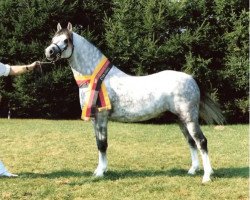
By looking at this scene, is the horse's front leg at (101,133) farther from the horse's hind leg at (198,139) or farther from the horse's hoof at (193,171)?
the horse's hoof at (193,171)

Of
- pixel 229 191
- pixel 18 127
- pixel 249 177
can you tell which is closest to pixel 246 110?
pixel 18 127

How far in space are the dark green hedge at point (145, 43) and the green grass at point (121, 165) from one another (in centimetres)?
398

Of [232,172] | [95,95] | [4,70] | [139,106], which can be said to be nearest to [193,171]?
[232,172]

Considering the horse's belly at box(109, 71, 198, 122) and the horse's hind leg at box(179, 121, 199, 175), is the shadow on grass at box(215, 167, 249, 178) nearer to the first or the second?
the horse's hind leg at box(179, 121, 199, 175)

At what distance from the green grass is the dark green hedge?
13.1 ft

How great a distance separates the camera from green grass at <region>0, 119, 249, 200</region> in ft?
21.7

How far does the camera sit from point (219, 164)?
9.02 m

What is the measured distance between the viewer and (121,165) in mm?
8930

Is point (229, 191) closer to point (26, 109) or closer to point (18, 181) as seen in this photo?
point (18, 181)

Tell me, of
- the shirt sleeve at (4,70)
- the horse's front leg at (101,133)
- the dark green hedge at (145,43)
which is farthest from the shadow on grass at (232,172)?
the dark green hedge at (145,43)

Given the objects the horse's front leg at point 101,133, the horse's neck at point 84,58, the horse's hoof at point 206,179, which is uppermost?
the horse's neck at point 84,58

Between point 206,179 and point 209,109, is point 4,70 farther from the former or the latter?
point 206,179

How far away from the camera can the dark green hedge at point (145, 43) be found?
1803 centimetres

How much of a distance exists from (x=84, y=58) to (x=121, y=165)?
263 centimetres
